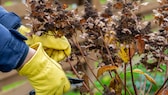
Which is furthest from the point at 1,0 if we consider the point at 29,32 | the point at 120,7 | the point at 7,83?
the point at 120,7

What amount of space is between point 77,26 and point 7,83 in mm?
2115

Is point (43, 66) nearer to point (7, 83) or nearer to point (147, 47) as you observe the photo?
point (147, 47)

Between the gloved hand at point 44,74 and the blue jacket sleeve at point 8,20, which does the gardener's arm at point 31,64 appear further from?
the blue jacket sleeve at point 8,20

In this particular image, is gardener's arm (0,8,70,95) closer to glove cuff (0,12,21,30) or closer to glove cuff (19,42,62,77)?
glove cuff (19,42,62,77)

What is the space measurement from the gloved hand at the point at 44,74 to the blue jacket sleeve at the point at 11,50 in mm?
47

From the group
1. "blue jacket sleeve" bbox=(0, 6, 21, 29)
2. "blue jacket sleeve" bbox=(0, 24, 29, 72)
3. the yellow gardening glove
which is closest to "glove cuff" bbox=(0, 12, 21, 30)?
"blue jacket sleeve" bbox=(0, 6, 21, 29)

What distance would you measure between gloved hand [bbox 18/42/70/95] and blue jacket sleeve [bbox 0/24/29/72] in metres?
0.05

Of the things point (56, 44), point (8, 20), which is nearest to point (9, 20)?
point (8, 20)

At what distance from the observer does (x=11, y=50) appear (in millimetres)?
1854

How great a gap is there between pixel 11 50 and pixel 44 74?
0.19m

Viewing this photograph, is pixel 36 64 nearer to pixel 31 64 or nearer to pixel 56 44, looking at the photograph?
pixel 31 64

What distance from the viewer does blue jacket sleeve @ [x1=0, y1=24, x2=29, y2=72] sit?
185 centimetres

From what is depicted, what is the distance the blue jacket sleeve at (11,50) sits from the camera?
6.06ft

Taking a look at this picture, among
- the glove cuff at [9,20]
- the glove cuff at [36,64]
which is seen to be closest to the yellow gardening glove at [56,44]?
the glove cuff at [9,20]
